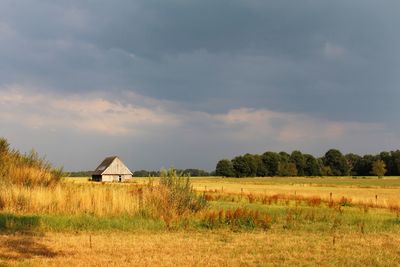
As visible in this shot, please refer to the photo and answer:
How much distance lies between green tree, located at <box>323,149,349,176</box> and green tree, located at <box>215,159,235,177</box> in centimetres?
3429

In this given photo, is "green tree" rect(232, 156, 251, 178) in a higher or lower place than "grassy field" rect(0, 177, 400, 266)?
higher

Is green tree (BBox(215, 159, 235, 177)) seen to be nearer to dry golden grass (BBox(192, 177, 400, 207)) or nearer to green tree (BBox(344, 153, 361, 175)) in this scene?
green tree (BBox(344, 153, 361, 175))

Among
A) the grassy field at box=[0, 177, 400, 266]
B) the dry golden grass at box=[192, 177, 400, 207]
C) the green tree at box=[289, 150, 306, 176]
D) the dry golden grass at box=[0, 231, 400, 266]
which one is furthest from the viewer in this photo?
the green tree at box=[289, 150, 306, 176]

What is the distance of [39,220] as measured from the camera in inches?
598

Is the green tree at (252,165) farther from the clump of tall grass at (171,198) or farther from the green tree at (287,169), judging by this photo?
the clump of tall grass at (171,198)

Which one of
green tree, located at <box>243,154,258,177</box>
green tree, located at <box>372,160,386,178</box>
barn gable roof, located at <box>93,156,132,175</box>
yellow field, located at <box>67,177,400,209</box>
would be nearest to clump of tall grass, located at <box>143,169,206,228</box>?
yellow field, located at <box>67,177,400,209</box>

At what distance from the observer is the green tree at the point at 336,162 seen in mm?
158750

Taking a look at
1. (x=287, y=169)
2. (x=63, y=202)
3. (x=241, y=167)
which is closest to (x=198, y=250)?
(x=63, y=202)

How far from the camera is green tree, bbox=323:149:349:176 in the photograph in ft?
521

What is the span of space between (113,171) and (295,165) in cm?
8041

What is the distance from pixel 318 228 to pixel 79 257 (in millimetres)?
9514

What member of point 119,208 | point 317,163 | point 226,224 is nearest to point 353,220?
point 226,224

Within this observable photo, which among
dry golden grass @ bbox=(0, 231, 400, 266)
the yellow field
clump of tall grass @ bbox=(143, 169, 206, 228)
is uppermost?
clump of tall grass @ bbox=(143, 169, 206, 228)

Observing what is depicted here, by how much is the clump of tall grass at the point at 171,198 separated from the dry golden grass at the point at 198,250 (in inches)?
161
